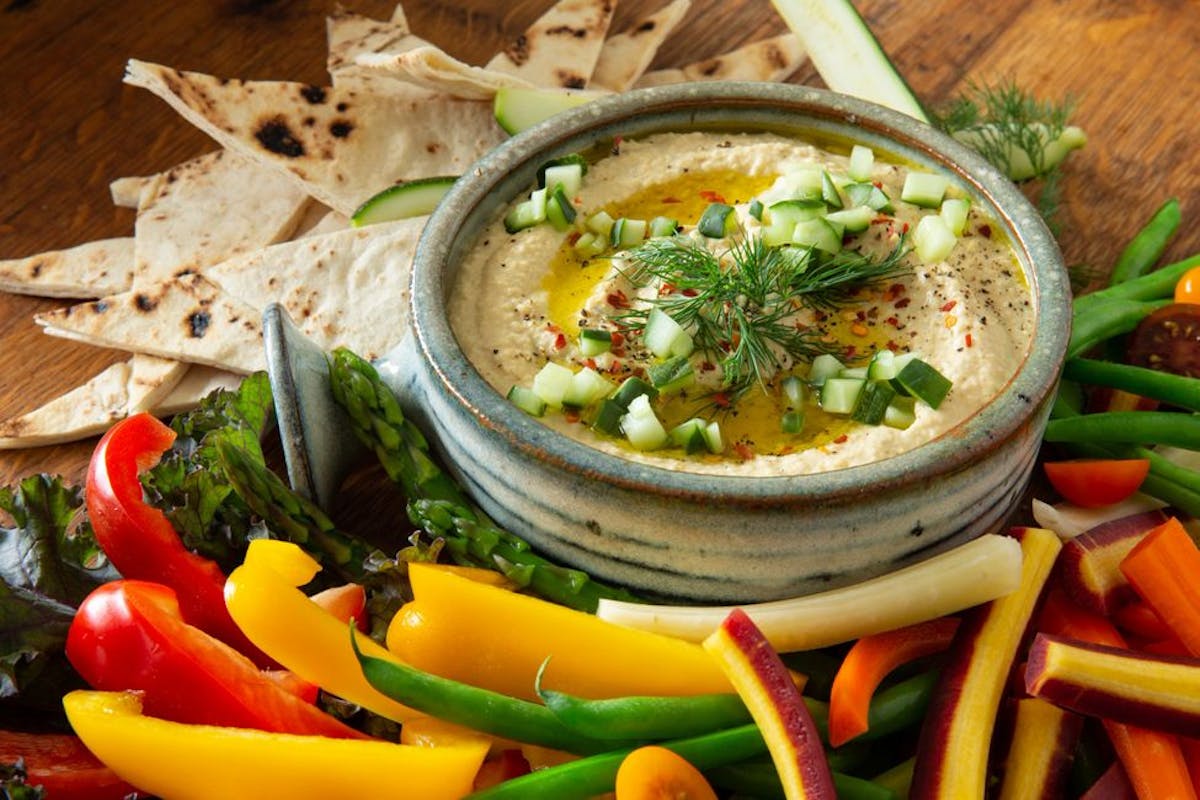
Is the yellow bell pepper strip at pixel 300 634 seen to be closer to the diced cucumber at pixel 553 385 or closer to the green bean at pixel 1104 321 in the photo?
the diced cucumber at pixel 553 385

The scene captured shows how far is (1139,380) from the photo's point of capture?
3793 millimetres

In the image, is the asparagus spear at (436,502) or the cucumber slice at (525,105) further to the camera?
the cucumber slice at (525,105)

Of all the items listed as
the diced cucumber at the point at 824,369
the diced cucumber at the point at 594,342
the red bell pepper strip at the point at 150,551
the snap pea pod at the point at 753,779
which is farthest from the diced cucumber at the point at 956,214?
the red bell pepper strip at the point at 150,551

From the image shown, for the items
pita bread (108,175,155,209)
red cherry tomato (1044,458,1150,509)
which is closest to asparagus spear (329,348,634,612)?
red cherry tomato (1044,458,1150,509)

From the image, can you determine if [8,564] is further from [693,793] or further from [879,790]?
[879,790]

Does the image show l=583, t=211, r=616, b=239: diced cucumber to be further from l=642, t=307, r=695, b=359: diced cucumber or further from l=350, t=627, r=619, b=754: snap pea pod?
l=350, t=627, r=619, b=754: snap pea pod

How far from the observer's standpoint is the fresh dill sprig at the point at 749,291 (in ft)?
11.2

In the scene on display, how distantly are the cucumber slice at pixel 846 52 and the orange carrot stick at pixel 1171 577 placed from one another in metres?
1.80

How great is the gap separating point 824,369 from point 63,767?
191 cm

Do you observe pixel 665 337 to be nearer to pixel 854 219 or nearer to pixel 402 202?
pixel 854 219

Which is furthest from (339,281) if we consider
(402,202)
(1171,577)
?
(1171,577)

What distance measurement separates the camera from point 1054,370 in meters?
3.30

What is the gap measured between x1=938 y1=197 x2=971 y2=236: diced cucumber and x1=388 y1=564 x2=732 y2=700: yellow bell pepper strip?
1298mm

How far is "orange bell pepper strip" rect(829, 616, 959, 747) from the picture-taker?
298 cm
